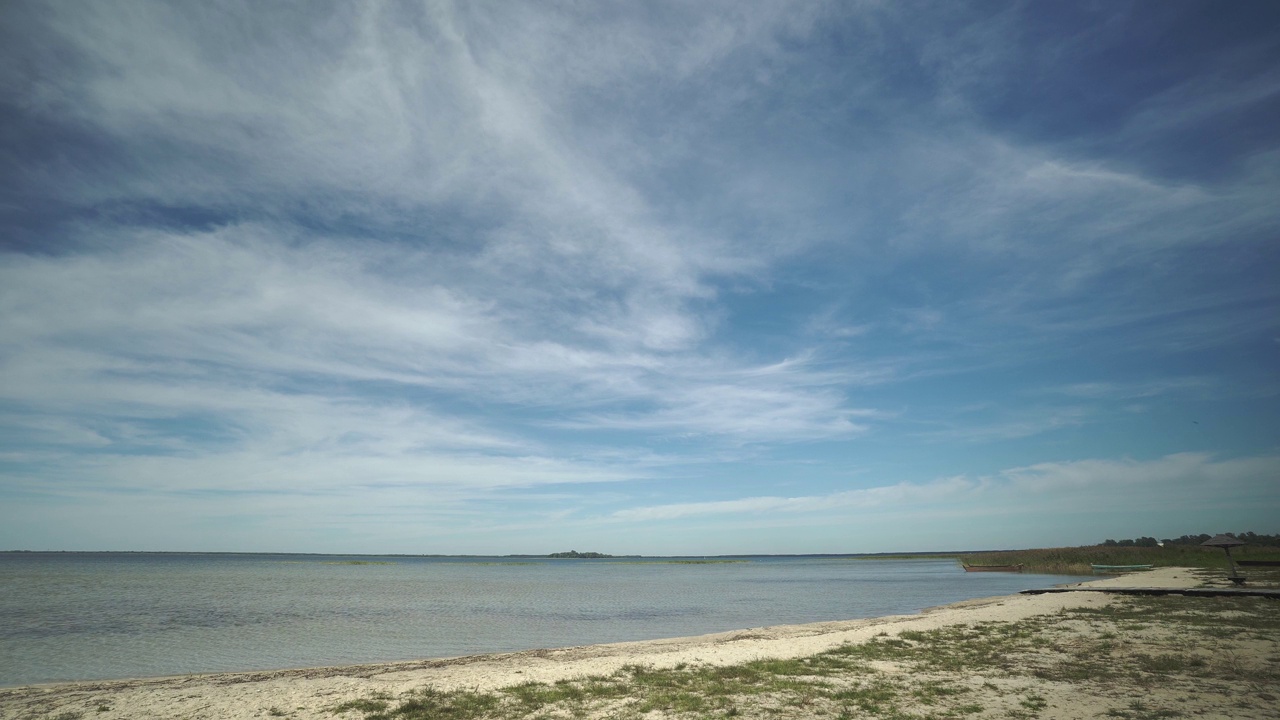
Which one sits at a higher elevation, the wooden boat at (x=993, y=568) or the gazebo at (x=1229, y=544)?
the gazebo at (x=1229, y=544)

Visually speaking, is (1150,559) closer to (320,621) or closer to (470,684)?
(470,684)

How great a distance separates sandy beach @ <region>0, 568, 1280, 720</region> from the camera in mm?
12469

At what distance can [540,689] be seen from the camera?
15.0 metres

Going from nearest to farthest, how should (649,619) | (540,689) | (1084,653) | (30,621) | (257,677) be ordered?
(540,689), (1084,653), (257,677), (30,621), (649,619)

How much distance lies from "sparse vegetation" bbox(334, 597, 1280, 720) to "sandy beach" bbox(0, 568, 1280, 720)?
20 cm

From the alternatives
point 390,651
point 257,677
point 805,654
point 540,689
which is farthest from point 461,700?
point 390,651

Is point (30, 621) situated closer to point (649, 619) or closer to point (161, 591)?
point (161, 591)

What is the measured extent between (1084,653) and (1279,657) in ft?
14.0

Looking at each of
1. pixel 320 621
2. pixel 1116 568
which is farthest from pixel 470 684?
pixel 1116 568

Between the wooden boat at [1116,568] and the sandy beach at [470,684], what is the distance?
52.8 metres

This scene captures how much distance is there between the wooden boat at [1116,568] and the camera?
62.1 meters

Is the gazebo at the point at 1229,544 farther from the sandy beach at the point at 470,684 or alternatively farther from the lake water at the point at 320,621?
the sandy beach at the point at 470,684

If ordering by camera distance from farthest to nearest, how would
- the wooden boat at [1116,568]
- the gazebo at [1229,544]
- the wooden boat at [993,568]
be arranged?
A: the wooden boat at [993,568], the wooden boat at [1116,568], the gazebo at [1229,544]


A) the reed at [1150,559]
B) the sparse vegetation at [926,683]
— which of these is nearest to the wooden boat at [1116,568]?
the reed at [1150,559]
